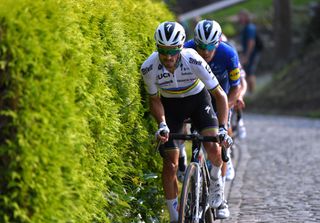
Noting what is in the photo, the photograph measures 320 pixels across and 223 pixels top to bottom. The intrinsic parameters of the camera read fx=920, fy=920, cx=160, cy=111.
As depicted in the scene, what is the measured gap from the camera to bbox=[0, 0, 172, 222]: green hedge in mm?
5516

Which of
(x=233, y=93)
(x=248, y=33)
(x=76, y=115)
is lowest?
(x=248, y=33)

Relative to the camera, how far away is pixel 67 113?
5973mm

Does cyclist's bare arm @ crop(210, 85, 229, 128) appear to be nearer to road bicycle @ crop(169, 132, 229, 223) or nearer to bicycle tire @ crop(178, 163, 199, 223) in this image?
road bicycle @ crop(169, 132, 229, 223)

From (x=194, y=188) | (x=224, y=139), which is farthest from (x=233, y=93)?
(x=194, y=188)

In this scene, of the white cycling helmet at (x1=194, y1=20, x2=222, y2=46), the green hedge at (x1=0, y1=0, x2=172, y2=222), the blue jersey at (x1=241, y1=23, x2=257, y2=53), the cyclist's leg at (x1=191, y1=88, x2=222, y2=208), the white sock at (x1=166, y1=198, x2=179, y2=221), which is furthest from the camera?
the blue jersey at (x1=241, y1=23, x2=257, y2=53)

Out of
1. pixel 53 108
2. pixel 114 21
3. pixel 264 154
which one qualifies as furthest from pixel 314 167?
pixel 53 108

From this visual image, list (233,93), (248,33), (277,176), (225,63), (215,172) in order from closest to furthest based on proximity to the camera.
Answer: (215,172), (225,63), (233,93), (277,176), (248,33)

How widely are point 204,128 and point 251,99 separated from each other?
18545 mm

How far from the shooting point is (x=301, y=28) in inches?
1399

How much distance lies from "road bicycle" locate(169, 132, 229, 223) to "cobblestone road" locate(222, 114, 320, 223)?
124cm

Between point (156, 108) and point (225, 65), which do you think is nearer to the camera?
point (156, 108)

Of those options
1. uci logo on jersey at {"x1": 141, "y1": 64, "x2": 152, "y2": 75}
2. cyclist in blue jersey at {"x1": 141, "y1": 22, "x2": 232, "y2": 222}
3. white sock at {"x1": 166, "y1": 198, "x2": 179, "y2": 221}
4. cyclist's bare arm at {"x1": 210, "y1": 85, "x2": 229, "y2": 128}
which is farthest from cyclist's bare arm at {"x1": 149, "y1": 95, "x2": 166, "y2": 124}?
white sock at {"x1": 166, "y1": 198, "x2": 179, "y2": 221}

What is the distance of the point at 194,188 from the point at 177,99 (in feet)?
3.37

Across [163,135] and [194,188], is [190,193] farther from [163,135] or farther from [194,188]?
[163,135]
